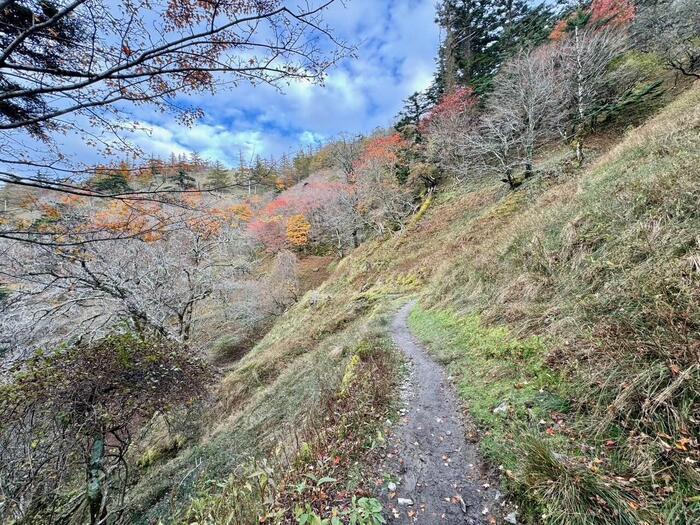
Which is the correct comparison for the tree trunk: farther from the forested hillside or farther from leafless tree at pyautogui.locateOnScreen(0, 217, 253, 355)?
leafless tree at pyautogui.locateOnScreen(0, 217, 253, 355)

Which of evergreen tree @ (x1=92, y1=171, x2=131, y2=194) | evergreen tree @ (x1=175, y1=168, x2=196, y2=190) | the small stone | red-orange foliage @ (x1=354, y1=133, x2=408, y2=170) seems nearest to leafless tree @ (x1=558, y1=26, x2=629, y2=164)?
red-orange foliage @ (x1=354, y1=133, x2=408, y2=170)

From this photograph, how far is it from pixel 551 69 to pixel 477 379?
56.3 feet

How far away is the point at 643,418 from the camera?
82.9 inches

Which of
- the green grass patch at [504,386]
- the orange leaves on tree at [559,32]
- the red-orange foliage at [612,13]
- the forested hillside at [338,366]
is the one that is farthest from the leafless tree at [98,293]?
the orange leaves on tree at [559,32]

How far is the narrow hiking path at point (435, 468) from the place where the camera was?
7.59ft

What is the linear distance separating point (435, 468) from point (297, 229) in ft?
85.8

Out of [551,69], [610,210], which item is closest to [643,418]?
[610,210]

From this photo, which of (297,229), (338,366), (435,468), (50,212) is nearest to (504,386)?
(435,468)

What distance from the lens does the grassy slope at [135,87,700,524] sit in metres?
1.93

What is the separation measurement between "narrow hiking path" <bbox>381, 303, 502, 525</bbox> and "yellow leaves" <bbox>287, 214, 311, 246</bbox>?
80.5 feet

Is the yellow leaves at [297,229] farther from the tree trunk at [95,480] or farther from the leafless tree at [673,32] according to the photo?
the leafless tree at [673,32]

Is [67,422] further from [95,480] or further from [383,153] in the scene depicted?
[383,153]

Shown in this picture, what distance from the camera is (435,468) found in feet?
9.24

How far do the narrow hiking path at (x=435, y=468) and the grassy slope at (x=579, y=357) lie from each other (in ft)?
0.91
